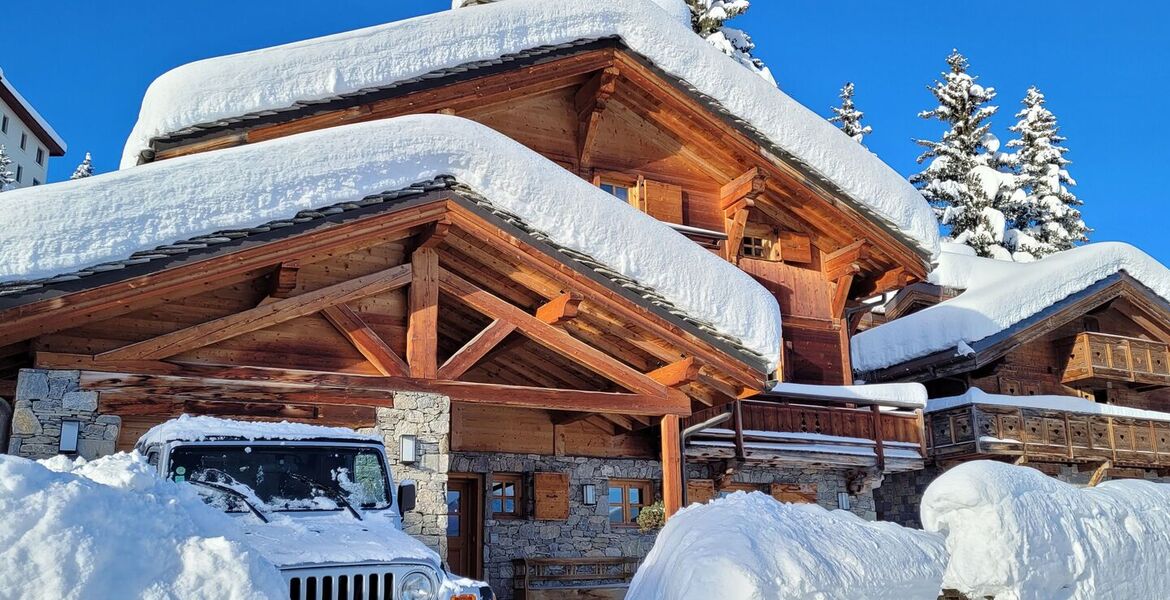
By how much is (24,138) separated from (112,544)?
214 feet

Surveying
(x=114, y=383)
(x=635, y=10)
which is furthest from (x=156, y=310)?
(x=635, y=10)

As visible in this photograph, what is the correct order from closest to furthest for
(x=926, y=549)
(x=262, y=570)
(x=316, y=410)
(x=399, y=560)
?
(x=262, y=570) < (x=399, y=560) < (x=926, y=549) < (x=316, y=410)

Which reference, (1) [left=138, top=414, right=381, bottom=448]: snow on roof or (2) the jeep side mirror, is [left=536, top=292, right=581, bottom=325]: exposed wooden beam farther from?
(2) the jeep side mirror

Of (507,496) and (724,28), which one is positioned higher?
(724,28)

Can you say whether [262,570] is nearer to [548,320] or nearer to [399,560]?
[399,560]

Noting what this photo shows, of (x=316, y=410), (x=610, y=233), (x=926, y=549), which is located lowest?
(x=926, y=549)

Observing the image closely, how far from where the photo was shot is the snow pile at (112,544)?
391 cm

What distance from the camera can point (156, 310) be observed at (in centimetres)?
1047

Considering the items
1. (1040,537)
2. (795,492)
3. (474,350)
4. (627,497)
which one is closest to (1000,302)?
(795,492)

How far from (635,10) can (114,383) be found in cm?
1121

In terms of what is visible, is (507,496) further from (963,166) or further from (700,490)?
(963,166)

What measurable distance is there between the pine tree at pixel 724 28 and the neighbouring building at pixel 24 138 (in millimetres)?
40726

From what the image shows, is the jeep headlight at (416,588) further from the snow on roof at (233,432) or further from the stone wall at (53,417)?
the stone wall at (53,417)

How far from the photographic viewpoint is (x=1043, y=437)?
21.7m
